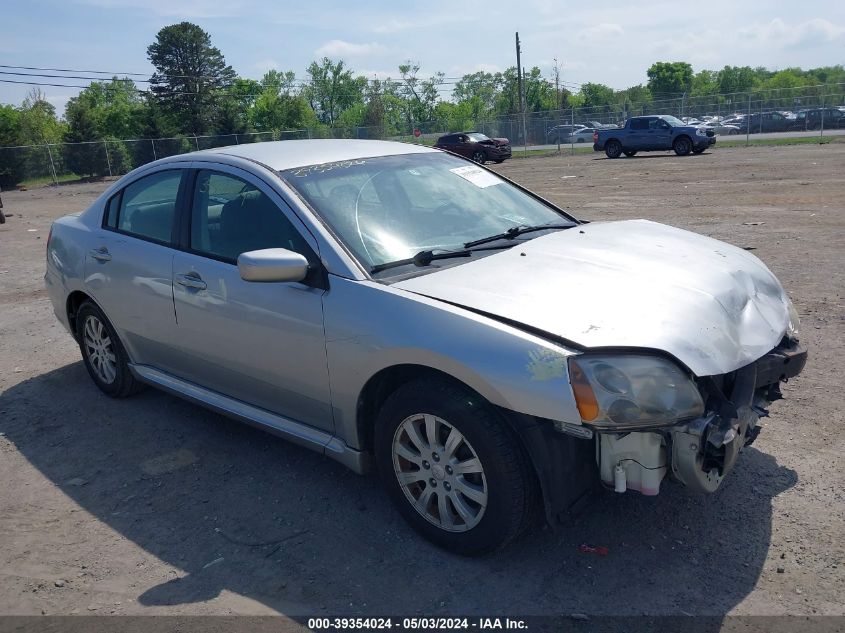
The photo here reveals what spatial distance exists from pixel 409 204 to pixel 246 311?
105 centimetres

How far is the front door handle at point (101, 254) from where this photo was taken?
193 inches

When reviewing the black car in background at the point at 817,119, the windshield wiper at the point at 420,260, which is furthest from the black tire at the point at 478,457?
the black car in background at the point at 817,119

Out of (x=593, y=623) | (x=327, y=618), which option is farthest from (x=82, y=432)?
(x=593, y=623)

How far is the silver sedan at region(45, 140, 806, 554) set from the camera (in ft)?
→ 9.24

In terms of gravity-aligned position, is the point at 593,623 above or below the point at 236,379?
below

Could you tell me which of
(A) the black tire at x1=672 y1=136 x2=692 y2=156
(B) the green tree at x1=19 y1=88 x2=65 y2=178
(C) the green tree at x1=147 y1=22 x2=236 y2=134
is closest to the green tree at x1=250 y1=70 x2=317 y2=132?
(C) the green tree at x1=147 y1=22 x2=236 y2=134

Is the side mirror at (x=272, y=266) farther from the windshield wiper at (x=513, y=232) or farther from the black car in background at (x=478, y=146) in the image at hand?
the black car in background at (x=478, y=146)

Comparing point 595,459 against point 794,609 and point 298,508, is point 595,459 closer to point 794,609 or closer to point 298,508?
point 794,609

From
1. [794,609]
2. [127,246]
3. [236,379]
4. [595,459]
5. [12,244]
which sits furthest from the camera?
[12,244]

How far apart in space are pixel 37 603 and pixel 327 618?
127 centimetres

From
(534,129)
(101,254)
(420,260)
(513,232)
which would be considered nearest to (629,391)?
(420,260)

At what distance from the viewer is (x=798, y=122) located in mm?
39844

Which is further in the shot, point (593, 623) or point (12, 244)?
point (12, 244)

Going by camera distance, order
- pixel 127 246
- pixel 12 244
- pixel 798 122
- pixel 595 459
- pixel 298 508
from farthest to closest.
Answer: pixel 798 122
pixel 12 244
pixel 127 246
pixel 298 508
pixel 595 459
